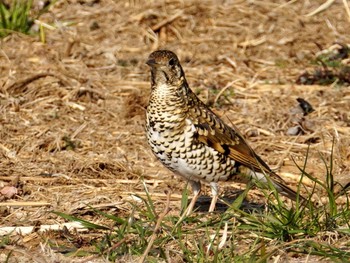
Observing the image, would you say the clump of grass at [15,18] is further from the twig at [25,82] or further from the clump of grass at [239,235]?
the clump of grass at [239,235]

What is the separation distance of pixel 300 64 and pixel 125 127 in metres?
2.81

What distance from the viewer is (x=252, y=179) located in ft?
21.2

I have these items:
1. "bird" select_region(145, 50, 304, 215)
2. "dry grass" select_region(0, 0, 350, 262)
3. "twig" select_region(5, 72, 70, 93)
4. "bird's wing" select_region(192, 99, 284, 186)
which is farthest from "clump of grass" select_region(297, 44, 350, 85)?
"bird" select_region(145, 50, 304, 215)

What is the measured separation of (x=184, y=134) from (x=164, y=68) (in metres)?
0.48

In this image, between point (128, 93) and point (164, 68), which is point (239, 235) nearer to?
point (164, 68)

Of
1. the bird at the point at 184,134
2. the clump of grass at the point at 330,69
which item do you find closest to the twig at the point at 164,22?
the clump of grass at the point at 330,69

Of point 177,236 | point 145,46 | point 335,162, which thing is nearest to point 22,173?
point 177,236

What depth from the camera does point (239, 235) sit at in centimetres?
571

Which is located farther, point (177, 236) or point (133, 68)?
point (133, 68)

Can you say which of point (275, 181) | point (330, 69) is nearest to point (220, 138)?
point (275, 181)

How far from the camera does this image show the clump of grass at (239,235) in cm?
530

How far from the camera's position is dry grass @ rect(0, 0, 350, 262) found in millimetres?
7102

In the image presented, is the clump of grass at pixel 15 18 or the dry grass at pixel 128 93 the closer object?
the dry grass at pixel 128 93

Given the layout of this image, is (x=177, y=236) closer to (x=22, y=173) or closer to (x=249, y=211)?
(x=249, y=211)
